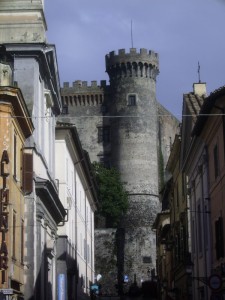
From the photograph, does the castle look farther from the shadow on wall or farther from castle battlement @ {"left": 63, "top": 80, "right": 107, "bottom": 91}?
the shadow on wall

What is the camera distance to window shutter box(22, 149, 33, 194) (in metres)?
28.3

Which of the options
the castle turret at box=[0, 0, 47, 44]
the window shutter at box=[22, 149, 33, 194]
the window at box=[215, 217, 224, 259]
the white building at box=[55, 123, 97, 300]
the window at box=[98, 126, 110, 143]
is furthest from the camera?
the window at box=[98, 126, 110, 143]

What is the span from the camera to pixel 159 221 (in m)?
67.2

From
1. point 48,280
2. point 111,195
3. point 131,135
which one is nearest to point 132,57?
point 131,135

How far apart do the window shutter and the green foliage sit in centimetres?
6611

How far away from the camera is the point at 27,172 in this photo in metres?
28.4

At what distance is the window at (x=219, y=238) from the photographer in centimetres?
2697

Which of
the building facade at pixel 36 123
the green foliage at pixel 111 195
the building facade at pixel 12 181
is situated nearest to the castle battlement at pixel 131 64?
the green foliage at pixel 111 195

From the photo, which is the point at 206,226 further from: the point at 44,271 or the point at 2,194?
the point at 2,194

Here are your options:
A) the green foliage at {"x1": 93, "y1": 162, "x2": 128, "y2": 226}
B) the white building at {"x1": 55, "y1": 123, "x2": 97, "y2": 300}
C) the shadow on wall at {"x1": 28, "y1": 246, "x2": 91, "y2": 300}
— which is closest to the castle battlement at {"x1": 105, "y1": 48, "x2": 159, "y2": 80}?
the green foliage at {"x1": 93, "y1": 162, "x2": 128, "y2": 226}

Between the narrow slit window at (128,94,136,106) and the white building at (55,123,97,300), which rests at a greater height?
the narrow slit window at (128,94,136,106)

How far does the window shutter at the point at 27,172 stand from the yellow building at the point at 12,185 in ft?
0.20

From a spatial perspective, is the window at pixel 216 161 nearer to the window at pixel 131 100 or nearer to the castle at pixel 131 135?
the castle at pixel 131 135

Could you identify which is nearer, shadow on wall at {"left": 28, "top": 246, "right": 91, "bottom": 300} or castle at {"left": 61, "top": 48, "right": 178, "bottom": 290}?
shadow on wall at {"left": 28, "top": 246, "right": 91, "bottom": 300}
